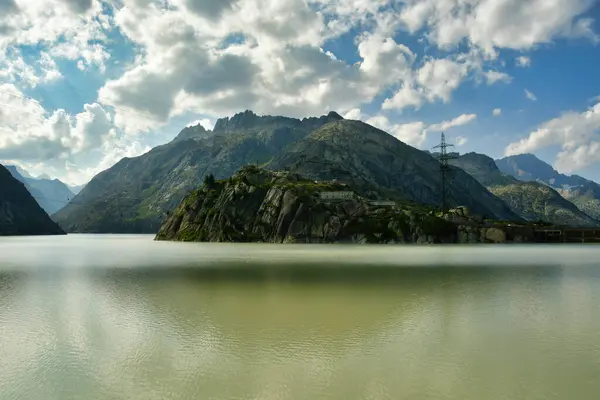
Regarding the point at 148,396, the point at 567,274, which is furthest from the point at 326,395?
the point at 567,274

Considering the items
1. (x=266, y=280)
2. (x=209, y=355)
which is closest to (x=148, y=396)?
(x=209, y=355)

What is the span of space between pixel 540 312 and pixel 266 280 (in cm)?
3624

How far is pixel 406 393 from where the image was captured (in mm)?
19266

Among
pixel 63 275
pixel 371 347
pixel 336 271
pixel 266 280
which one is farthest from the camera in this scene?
Result: pixel 336 271

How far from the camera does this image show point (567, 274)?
72375 mm

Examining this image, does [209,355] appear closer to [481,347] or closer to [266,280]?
[481,347]

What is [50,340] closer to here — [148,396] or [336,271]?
[148,396]

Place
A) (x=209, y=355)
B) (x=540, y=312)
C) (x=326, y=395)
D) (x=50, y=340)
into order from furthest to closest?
(x=540, y=312) < (x=50, y=340) < (x=209, y=355) < (x=326, y=395)

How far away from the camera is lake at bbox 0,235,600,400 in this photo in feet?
66.6

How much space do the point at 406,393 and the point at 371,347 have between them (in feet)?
25.7

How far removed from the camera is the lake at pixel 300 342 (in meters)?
20.3

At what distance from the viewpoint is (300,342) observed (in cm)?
2805

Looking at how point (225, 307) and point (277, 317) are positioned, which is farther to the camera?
point (225, 307)

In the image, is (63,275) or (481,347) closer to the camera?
(481,347)
